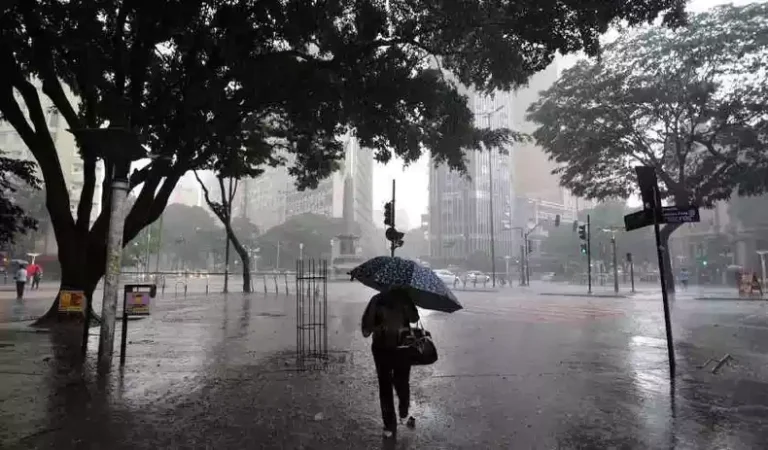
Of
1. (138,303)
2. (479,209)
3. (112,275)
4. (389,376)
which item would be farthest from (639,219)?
(479,209)

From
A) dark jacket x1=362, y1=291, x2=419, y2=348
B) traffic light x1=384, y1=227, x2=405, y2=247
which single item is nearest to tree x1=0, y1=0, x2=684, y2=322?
traffic light x1=384, y1=227, x2=405, y2=247

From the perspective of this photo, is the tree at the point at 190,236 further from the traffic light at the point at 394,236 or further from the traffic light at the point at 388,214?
the traffic light at the point at 394,236

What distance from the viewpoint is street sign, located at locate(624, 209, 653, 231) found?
750cm

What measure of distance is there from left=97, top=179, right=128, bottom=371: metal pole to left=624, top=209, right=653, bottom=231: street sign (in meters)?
7.93

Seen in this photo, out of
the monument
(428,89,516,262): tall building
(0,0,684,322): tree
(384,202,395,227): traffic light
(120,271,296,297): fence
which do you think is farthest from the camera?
(428,89,516,262): tall building

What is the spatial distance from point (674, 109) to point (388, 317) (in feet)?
86.0

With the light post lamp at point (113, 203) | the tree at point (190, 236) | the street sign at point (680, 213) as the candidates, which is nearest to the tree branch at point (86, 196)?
the light post lamp at point (113, 203)

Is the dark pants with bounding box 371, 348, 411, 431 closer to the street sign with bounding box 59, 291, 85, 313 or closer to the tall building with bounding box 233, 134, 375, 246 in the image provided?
the street sign with bounding box 59, 291, 85, 313

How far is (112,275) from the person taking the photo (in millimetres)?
7844

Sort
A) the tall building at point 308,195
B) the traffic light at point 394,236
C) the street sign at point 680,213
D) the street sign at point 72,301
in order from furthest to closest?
the tall building at point 308,195 → the traffic light at point 394,236 → the street sign at point 72,301 → the street sign at point 680,213

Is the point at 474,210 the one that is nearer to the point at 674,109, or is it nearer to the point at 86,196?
the point at 674,109

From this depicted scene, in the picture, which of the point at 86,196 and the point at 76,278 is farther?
the point at 86,196

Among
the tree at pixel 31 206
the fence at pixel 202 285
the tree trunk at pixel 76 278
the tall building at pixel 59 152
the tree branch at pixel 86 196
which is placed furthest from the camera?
the tall building at pixel 59 152

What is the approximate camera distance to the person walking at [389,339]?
4672 mm
